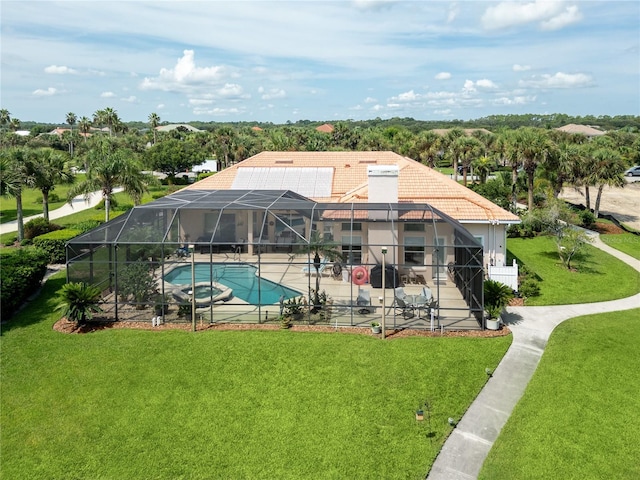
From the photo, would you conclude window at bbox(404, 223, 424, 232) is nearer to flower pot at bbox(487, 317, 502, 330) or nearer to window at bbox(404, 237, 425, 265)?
window at bbox(404, 237, 425, 265)

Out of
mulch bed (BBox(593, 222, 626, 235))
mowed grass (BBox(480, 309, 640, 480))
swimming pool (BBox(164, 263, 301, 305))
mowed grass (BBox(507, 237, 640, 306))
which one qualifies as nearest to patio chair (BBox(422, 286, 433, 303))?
mowed grass (BBox(480, 309, 640, 480))

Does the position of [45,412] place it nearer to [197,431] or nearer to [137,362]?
[137,362]

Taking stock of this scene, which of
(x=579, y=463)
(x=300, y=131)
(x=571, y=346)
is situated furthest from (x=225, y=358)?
(x=300, y=131)

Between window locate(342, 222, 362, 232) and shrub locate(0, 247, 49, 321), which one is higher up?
window locate(342, 222, 362, 232)

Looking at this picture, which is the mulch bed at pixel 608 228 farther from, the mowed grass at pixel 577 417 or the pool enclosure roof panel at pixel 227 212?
the pool enclosure roof panel at pixel 227 212

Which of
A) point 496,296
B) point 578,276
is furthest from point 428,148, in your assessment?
point 496,296

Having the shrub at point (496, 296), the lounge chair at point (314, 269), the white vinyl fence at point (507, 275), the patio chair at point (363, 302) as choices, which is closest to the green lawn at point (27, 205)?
the lounge chair at point (314, 269)

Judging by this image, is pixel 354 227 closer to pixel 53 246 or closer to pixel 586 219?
pixel 53 246
